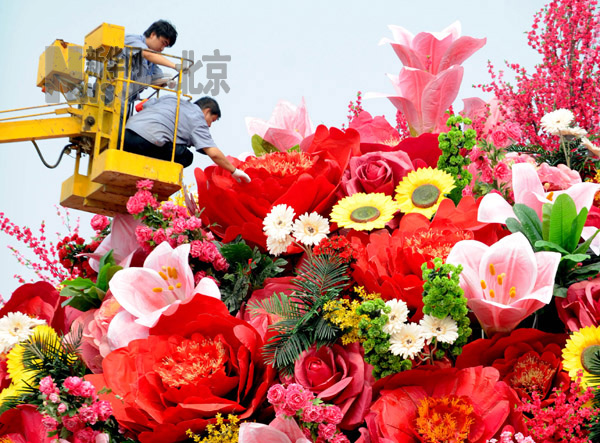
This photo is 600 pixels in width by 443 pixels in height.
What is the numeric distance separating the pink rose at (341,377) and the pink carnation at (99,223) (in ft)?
2.57

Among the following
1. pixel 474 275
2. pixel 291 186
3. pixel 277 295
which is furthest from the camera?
pixel 291 186

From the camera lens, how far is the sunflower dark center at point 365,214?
57.1 inches

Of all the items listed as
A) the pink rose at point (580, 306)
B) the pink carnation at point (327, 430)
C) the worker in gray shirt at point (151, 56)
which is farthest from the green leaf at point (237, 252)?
the worker in gray shirt at point (151, 56)

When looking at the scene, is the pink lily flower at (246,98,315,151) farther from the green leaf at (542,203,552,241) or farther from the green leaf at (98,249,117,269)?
the green leaf at (542,203,552,241)

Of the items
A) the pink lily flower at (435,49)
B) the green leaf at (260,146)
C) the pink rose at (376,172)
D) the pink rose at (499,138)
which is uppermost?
the pink lily flower at (435,49)

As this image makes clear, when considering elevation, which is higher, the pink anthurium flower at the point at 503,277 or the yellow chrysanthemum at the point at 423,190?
the yellow chrysanthemum at the point at 423,190

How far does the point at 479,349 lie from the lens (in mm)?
1235

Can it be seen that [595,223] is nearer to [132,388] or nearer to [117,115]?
[132,388]

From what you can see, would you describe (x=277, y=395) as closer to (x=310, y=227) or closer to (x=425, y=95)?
(x=310, y=227)

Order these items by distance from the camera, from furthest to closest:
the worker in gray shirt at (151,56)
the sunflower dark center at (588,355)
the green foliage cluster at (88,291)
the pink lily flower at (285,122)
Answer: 1. the worker in gray shirt at (151,56)
2. the pink lily flower at (285,122)
3. the green foliage cluster at (88,291)
4. the sunflower dark center at (588,355)

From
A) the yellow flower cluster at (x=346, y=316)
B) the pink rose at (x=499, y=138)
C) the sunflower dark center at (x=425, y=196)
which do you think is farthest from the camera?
the pink rose at (x=499, y=138)

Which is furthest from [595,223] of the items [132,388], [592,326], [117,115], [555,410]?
[117,115]

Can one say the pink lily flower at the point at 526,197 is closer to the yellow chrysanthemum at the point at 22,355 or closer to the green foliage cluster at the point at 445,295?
the green foliage cluster at the point at 445,295

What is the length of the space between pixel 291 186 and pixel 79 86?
74 cm
